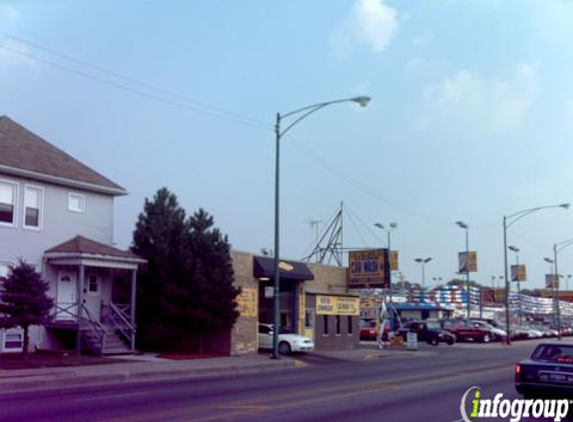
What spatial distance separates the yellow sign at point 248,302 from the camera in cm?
3484

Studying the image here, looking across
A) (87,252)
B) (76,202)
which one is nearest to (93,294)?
(87,252)

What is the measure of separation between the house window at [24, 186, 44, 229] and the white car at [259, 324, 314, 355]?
39.9 feet

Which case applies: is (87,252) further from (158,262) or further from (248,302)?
(248,302)

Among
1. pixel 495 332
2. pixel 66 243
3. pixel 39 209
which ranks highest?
pixel 39 209

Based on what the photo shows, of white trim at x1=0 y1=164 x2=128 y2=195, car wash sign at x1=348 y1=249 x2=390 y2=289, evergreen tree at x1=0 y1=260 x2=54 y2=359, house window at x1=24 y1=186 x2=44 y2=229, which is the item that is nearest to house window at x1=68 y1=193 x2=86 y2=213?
white trim at x1=0 y1=164 x2=128 y2=195

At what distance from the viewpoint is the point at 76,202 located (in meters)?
32.3

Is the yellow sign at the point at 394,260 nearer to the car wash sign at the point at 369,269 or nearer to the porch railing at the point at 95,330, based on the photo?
the car wash sign at the point at 369,269

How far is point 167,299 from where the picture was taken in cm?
3175

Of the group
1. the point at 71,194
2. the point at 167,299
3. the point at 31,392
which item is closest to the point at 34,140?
the point at 71,194

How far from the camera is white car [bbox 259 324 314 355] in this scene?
117 feet

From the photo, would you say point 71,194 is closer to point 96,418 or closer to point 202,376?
point 202,376

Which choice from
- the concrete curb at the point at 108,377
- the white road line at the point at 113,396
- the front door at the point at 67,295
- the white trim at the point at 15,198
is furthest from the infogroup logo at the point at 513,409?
the white trim at the point at 15,198

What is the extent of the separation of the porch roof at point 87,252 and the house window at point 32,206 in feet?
4.17

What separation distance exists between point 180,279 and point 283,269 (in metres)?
7.00
